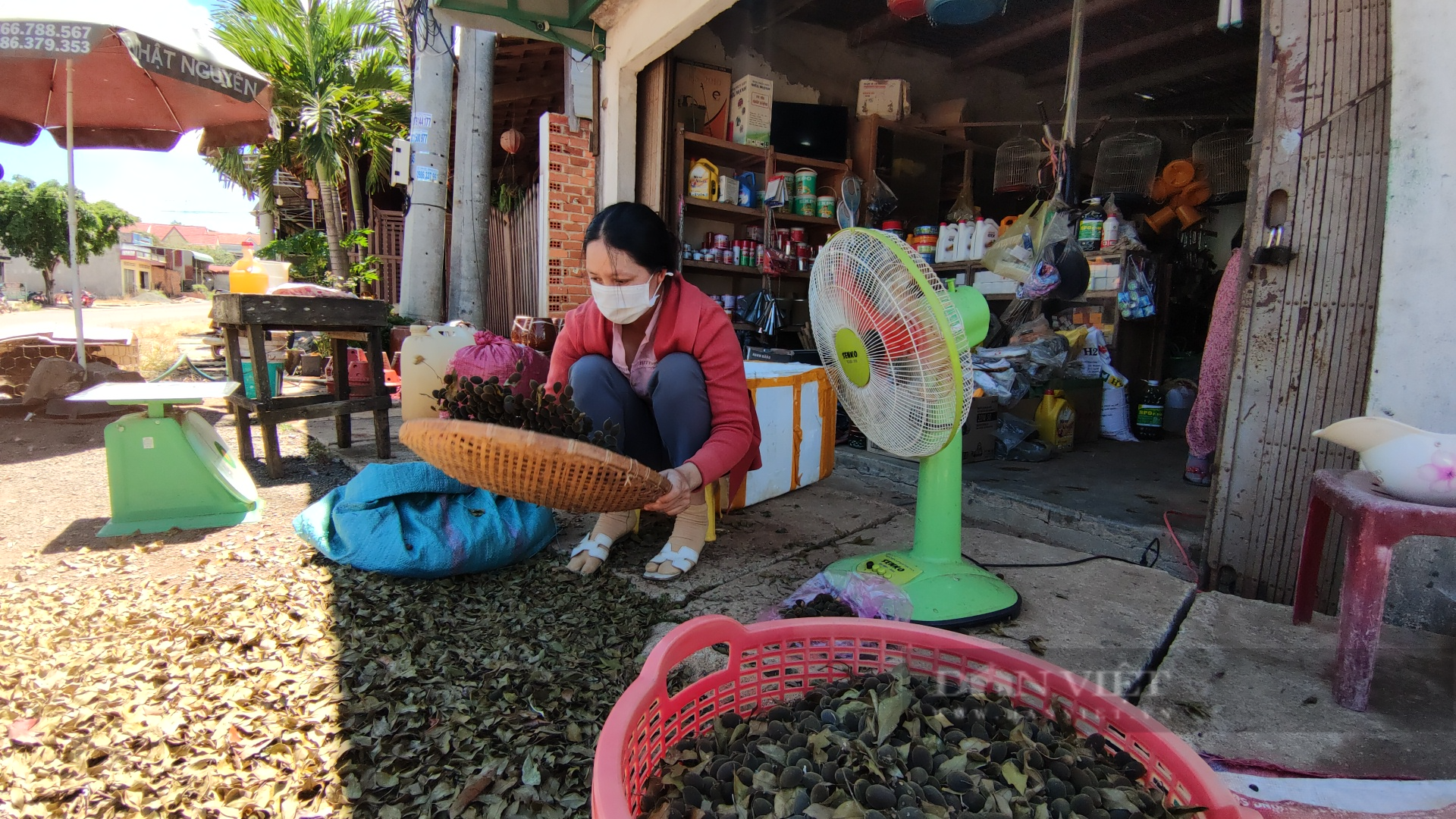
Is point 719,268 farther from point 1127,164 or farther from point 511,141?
point 1127,164

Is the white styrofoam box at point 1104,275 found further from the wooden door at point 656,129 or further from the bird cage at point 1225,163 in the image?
the wooden door at point 656,129

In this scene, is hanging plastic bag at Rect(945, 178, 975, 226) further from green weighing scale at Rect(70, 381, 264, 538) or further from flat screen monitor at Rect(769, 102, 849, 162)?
green weighing scale at Rect(70, 381, 264, 538)

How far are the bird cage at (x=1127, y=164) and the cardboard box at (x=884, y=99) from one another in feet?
5.82

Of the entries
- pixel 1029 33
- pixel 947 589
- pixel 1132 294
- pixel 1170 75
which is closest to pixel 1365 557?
pixel 947 589

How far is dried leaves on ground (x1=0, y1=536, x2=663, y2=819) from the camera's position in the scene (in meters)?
1.13

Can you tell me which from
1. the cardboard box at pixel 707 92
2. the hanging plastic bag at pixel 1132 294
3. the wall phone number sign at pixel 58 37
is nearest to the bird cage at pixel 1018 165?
the hanging plastic bag at pixel 1132 294

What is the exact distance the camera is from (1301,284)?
1820mm

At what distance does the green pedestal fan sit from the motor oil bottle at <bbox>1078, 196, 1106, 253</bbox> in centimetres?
399

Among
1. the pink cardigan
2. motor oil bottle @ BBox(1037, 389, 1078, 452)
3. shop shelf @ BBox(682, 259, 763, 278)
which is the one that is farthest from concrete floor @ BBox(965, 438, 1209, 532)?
shop shelf @ BBox(682, 259, 763, 278)

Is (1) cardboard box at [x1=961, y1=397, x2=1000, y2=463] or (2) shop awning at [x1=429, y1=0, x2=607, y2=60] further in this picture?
(2) shop awning at [x1=429, y1=0, x2=607, y2=60]

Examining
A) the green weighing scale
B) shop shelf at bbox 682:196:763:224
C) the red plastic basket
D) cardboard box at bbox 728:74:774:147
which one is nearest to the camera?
the red plastic basket

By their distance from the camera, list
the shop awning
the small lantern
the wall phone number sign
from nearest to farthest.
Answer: the wall phone number sign → the shop awning → the small lantern

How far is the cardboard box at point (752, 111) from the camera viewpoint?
5.10 m

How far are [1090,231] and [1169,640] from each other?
4123 mm
